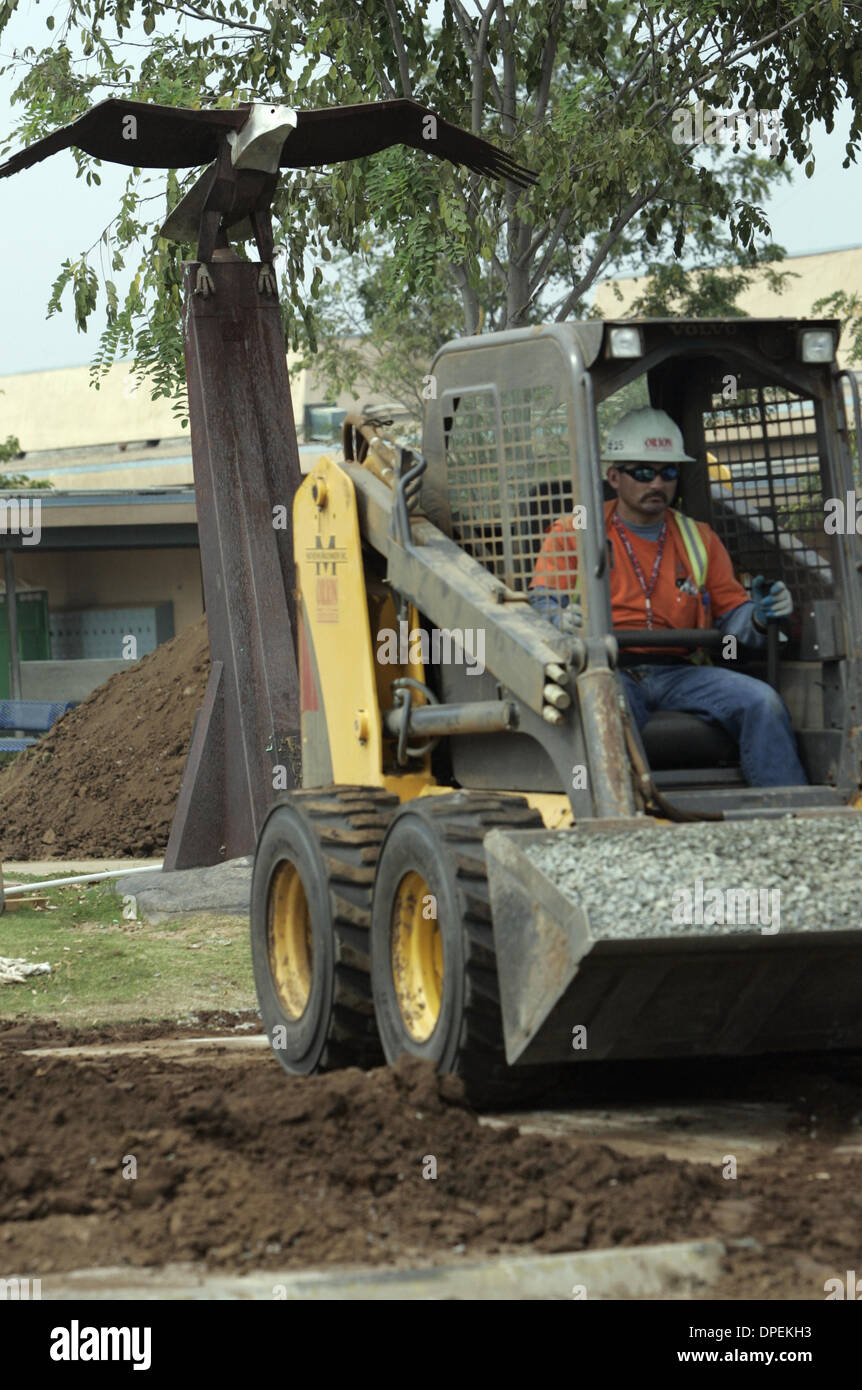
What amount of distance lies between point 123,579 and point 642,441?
2570 centimetres

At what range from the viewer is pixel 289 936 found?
7801 mm

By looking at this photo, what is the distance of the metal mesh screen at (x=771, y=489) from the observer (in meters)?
7.41

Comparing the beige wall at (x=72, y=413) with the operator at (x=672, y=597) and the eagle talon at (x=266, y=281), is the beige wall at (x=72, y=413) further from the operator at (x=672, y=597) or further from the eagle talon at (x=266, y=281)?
the operator at (x=672, y=597)

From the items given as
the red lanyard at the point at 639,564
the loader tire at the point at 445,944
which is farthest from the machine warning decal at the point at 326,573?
the loader tire at the point at 445,944

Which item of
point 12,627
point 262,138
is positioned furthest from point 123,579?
point 262,138

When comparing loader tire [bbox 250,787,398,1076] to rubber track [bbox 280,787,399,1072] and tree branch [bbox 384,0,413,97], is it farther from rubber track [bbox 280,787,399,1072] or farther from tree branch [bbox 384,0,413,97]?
tree branch [bbox 384,0,413,97]

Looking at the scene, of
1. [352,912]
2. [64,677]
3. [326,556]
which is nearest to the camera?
[352,912]

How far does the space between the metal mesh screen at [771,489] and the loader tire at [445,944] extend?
1.70m

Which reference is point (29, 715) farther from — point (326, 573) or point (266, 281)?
point (326, 573)

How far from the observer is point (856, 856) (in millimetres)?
5902

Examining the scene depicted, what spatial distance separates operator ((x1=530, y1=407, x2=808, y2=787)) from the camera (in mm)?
6973

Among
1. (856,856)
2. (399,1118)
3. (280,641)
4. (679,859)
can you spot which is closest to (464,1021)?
(399,1118)

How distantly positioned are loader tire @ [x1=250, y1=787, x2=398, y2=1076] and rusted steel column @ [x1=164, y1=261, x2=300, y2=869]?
15.2 ft

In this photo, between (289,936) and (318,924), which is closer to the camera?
(318,924)
